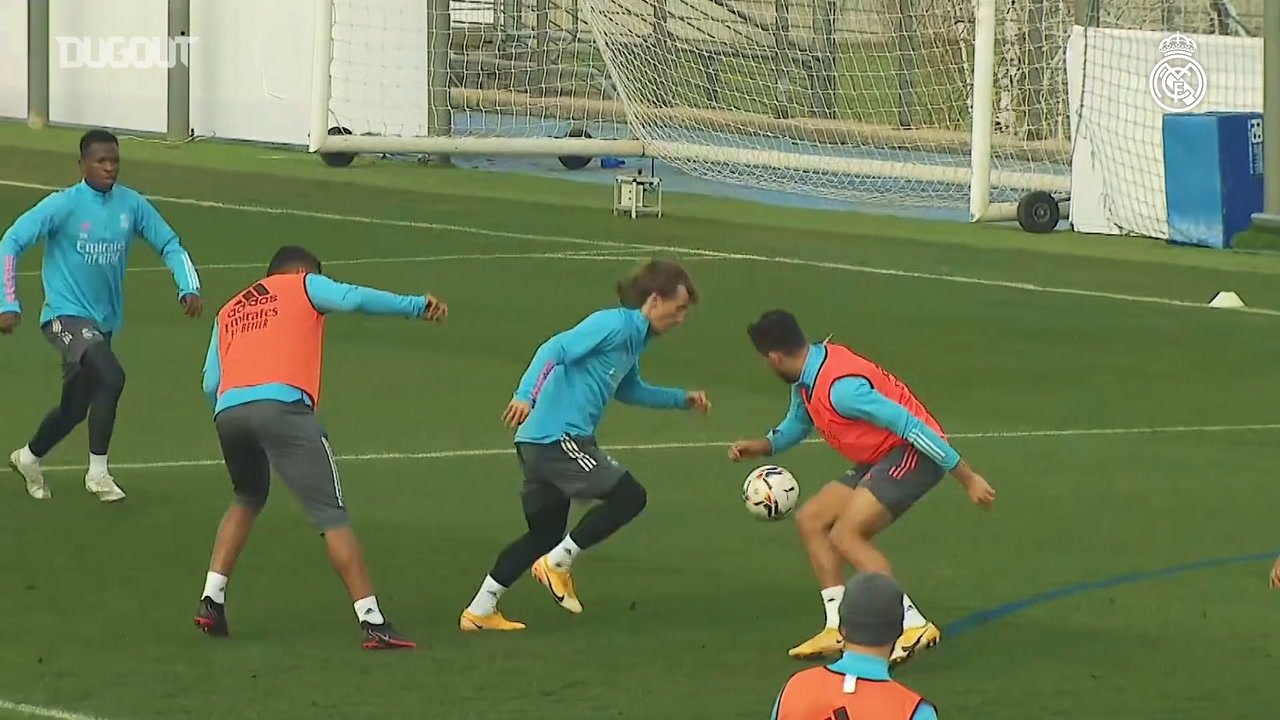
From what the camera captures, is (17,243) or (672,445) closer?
(17,243)

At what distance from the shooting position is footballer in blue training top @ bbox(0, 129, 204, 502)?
47.3 ft

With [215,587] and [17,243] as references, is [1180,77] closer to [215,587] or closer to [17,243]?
[17,243]

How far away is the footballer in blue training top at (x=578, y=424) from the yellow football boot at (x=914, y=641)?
129 cm

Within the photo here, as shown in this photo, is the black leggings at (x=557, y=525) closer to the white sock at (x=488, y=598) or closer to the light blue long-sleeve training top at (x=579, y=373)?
the white sock at (x=488, y=598)

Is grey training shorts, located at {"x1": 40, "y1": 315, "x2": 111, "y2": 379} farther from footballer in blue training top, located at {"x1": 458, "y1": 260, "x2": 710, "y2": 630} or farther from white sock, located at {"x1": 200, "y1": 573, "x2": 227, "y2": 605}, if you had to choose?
footballer in blue training top, located at {"x1": 458, "y1": 260, "x2": 710, "y2": 630}

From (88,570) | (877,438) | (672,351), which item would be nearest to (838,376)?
(877,438)

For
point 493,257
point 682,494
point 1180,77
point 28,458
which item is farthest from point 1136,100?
point 28,458

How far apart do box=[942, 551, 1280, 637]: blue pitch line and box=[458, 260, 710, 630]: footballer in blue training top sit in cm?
151

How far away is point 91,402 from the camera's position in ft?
47.6

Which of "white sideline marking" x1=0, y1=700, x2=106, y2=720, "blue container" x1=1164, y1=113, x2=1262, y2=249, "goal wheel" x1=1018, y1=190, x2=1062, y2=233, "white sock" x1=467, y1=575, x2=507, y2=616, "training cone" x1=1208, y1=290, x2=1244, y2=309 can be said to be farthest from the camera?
"goal wheel" x1=1018, y1=190, x2=1062, y2=233

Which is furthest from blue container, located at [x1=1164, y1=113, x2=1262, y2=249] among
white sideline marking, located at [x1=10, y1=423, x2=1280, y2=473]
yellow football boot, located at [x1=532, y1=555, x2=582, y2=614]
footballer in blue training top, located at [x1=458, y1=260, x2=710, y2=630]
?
yellow football boot, located at [x1=532, y1=555, x2=582, y2=614]

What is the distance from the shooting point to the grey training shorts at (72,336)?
47.4 feet

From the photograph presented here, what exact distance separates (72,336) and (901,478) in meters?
5.40

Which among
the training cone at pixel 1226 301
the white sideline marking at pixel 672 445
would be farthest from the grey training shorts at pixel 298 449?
the training cone at pixel 1226 301
